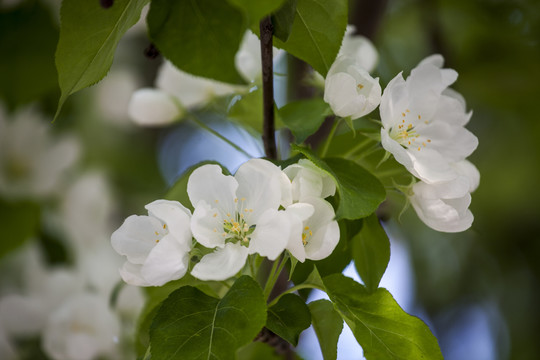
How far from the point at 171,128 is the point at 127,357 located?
1.21 metres

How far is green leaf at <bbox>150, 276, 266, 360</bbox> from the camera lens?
59cm

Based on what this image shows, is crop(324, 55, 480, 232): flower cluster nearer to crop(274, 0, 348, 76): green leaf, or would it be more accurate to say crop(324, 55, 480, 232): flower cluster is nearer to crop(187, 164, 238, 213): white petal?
crop(274, 0, 348, 76): green leaf

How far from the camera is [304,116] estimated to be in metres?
0.77

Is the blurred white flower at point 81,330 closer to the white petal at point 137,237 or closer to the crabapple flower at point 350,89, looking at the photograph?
the white petal at point 137,237

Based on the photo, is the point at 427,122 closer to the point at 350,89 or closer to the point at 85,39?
the point at 350,89

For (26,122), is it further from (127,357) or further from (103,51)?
(103,51)

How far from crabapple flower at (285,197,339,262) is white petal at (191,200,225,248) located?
0.08m

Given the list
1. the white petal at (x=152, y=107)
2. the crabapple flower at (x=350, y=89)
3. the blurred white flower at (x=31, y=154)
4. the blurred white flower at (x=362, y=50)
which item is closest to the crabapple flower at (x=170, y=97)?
the white petal at (x=152, y=107)

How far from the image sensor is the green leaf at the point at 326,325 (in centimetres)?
68

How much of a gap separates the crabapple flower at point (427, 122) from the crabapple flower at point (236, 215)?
0.15m

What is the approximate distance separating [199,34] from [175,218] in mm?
Result: 217

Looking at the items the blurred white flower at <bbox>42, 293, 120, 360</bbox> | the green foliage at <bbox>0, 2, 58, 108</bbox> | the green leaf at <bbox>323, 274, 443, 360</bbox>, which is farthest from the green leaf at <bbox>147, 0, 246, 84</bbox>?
the green foliage at <bbox>0, 2, 58, 108</bbox>

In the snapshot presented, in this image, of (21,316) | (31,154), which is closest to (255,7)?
(21,316)

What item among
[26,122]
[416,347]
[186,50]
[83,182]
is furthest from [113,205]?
[416,347]
